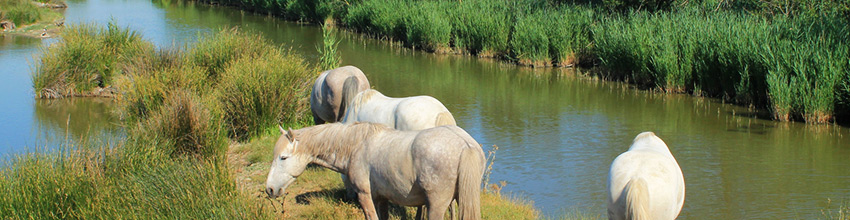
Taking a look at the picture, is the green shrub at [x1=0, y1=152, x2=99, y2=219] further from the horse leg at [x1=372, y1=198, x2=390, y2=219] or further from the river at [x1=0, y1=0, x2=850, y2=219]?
the horse leg at [x1=372, y1=198, x2=390, y2=219]

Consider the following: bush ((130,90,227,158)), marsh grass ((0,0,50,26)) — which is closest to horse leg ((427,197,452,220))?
bush ((130,90,227,158))

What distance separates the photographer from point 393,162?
200 inches

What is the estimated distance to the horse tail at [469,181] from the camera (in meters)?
4.92

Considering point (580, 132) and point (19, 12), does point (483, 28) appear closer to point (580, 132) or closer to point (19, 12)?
point (580, 132)

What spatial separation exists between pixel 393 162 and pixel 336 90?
347 centimetres

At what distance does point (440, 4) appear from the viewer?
25.5 meters

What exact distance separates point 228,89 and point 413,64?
11.2 m

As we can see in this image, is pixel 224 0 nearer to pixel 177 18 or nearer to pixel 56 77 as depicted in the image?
pixel 177 18

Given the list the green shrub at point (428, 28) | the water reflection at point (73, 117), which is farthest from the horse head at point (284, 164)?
the green shrub at point (428, 28)

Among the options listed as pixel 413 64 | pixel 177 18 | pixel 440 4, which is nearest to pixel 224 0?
pixel 177 18

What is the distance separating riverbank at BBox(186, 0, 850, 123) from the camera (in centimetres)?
1326

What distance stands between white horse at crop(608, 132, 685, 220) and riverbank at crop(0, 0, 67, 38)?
22784 mm

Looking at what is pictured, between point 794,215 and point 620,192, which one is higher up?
point 620,192

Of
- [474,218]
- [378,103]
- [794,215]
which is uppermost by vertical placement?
[378,103]
